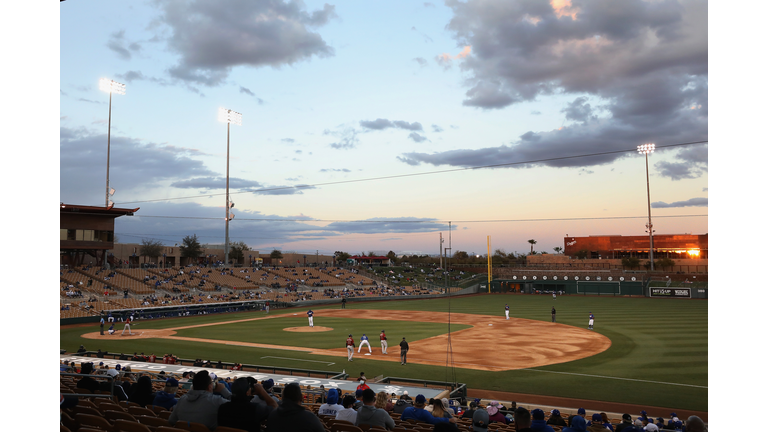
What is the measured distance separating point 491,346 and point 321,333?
446 inches

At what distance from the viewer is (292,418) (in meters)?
5.05

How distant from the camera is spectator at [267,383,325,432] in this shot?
5004 mm

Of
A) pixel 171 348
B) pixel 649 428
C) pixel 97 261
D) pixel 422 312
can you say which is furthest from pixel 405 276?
pixel 649 428

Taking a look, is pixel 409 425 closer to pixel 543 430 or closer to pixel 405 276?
pixel 543 430

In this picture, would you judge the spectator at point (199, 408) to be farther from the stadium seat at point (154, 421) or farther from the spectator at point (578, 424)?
the spectator at point (578, 424)

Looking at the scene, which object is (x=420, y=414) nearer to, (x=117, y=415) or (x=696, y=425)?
(x=696, y=425)

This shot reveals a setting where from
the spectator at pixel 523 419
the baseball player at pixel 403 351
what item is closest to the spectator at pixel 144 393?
the spectator at pixel 523 419

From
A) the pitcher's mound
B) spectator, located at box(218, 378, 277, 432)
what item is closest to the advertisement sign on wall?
the pitcher's mound

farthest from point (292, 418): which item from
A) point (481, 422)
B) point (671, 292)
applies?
point (671, 292)

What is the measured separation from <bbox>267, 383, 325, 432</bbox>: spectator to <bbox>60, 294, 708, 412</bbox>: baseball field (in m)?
13.9

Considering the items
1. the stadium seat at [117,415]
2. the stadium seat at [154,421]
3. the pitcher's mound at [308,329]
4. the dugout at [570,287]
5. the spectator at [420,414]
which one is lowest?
the dugout at [570,287]

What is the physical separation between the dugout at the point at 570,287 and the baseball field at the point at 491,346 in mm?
21196

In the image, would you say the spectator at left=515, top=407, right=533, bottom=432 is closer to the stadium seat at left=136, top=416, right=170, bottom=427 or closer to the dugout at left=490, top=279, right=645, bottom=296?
the stadium seat at left=136, top=416, right=170, bottom=427

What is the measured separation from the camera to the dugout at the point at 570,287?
64125 mm
